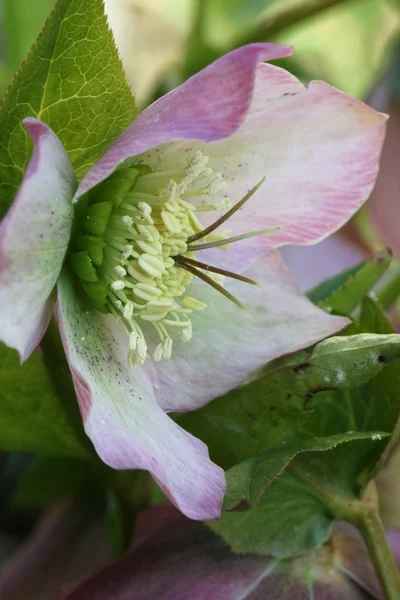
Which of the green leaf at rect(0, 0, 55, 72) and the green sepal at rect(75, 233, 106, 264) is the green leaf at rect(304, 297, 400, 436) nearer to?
the green sepal at rect(75, 233, 106, 264)

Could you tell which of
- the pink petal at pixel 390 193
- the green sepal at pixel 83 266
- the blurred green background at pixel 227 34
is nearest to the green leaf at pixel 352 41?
the blurred green background at pixel 227 34

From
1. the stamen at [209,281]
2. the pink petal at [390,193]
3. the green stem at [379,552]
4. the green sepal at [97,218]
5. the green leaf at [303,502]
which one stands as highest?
the green sepal at [97,218]

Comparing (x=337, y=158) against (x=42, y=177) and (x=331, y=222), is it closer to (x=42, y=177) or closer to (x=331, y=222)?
(x=331, y=222)

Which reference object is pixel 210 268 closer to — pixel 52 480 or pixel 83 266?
pixel 83 266

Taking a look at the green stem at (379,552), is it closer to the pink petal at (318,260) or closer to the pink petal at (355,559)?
the pink petal at (355,559)

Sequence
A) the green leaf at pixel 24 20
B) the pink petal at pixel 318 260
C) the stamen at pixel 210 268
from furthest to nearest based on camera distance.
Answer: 1. the green leaf at pixel 24 20
2. the pink petal at pixel 318 260
3. the stamen at pixel 210 268

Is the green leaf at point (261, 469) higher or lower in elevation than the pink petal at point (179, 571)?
higher

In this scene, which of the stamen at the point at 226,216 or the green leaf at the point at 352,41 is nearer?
the stamen at the point at 226,216

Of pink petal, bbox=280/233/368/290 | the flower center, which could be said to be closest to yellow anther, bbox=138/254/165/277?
the flower center

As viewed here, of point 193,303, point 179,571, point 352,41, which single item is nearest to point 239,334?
point 193,303
